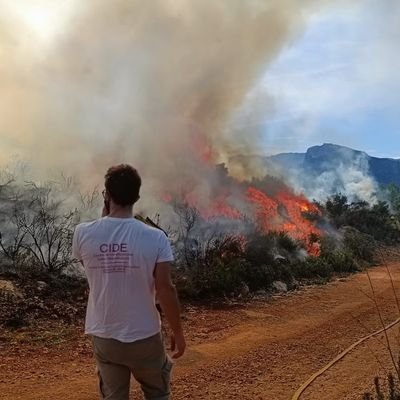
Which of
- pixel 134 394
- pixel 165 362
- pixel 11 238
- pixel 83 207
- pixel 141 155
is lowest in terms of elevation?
pixel 134 394

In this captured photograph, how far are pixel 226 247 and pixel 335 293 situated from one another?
8.73ft

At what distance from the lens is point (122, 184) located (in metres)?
2.88

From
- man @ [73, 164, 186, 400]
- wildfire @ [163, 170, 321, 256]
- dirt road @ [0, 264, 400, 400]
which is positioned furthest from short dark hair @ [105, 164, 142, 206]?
wildfire @ [163, 170, 321, 256]

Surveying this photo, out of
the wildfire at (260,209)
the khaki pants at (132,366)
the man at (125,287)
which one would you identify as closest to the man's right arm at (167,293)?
the man at (125,287)

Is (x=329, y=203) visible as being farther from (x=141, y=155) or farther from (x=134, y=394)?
(x=134, y=394)

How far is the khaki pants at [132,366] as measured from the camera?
2881 millimetres

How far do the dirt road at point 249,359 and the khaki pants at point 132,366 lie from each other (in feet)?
6.98

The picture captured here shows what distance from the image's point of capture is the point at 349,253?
16219 millimetres

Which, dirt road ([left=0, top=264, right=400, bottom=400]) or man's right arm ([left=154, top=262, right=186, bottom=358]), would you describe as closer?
man's right arm ([left=154, top=262, right=186, bottom=358])

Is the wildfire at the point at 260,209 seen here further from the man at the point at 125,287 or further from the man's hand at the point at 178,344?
the man at the point at 125,287

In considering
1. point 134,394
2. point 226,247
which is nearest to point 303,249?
point 226,247

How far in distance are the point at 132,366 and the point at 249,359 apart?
12.2 ft

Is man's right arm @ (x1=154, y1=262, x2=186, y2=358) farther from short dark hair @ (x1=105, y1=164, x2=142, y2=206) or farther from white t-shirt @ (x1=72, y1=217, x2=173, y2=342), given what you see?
short dark hair @ (x1=105, y1=164, x2=142, y2=206)

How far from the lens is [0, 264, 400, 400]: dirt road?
520 centimetres
